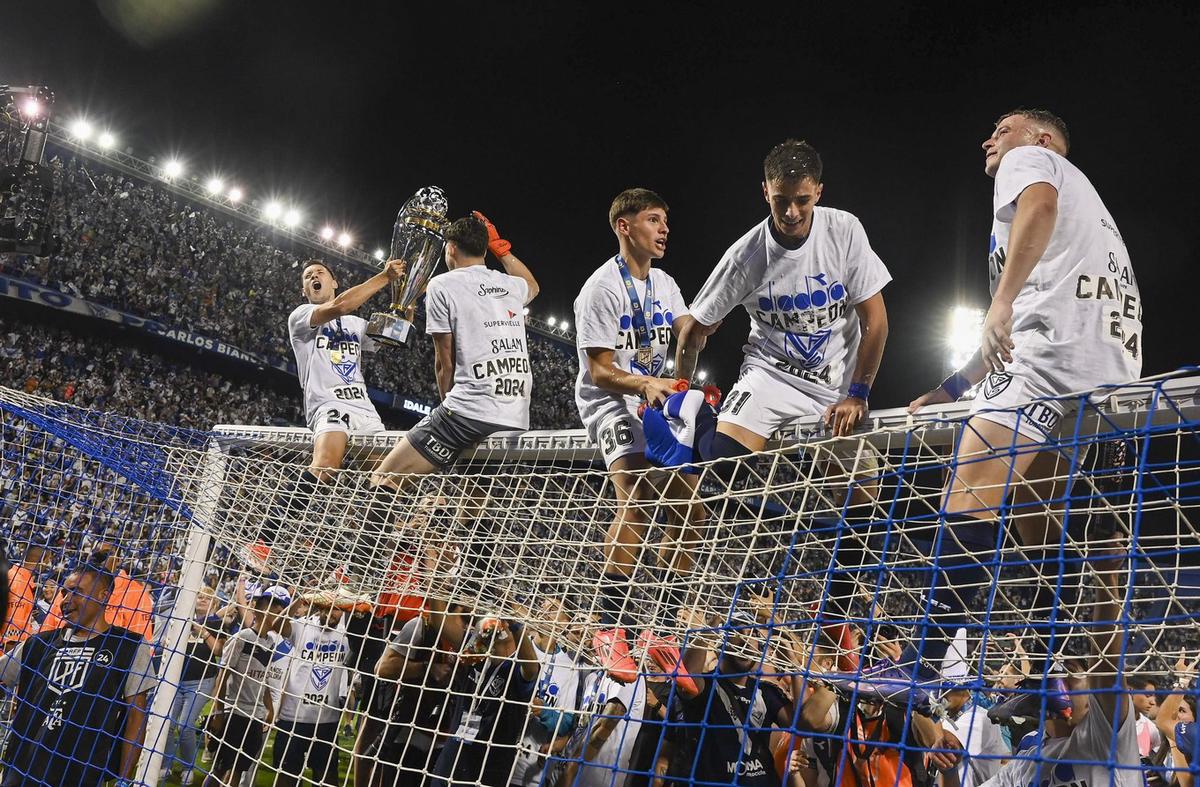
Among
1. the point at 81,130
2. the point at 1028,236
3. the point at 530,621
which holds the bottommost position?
the point at 530,621

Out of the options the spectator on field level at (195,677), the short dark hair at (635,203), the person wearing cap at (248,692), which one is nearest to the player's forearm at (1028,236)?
the short dark hair at (635,203)

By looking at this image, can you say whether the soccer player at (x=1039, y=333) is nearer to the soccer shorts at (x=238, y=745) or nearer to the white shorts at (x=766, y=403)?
the white shorts at (x=766, y=403)

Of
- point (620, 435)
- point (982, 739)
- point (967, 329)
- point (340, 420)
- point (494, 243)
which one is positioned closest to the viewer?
point (620, 435)

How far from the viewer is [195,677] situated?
732 centimetres

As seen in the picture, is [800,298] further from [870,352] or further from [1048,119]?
[1048,119]

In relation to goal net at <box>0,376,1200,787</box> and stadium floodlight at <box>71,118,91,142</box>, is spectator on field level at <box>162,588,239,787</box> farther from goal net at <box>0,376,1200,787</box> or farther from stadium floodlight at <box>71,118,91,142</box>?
stadium floodlight at <box>71,118,91,142</box>

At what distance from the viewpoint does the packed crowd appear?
18.8 metres

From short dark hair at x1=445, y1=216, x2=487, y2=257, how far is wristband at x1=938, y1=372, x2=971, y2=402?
2.87 metres

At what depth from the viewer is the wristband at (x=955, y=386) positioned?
11.2 ft

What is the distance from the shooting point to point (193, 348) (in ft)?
64.4

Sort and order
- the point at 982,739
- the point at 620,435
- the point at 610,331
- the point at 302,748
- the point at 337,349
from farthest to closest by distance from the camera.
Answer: the point at 337,349 → the point at 302,748 → the point at 982,739 → the point at 610,331 → the point at 620,435

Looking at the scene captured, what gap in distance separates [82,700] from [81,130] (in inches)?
829

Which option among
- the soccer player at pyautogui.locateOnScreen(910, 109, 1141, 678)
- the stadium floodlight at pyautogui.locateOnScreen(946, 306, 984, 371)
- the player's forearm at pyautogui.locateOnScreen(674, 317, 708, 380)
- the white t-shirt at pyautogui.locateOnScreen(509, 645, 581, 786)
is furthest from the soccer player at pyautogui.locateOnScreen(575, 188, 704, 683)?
the stadium floodlight at pyautogui.locateOnScreen(946, 306, 984, 371)

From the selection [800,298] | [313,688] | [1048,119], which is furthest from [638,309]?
[313,688]
